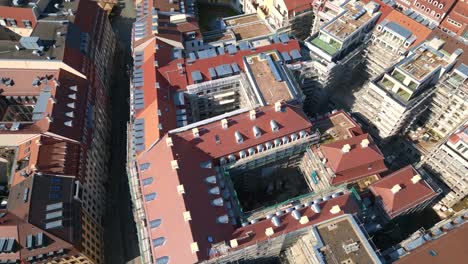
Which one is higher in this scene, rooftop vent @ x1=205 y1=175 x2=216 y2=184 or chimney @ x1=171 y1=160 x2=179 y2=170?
chimney @ x1=171 y1=160 x2=179 y2=170

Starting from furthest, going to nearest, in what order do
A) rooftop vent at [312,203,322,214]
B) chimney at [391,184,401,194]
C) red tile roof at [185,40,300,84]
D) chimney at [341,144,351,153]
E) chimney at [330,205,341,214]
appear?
red tile roof at [185,40,300,84]
chimney at [341,144,351,153]
chimney at [391,184,401,194]
rooftop vent at [312,203,322,214]
chimney at [330,205,341,214]

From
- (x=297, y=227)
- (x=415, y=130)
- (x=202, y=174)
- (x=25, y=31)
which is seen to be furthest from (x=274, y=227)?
(x=25, y=31)

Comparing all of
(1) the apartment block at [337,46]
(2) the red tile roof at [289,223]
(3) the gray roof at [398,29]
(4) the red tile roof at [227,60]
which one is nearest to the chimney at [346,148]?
(2) the red tile roof at [289,223]

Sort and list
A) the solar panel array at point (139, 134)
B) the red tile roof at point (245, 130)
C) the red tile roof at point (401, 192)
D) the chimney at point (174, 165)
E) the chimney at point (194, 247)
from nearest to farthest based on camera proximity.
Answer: the chimney at point (194, 247) < the chimney at point (174, 165) < the red tile roof at point (401, 192) < the red tile roof at point (245, 130) < the solar panel array at point (139, 134)

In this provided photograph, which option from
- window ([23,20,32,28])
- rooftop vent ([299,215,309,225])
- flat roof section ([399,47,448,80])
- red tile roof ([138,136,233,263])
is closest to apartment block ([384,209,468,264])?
rooftop vent ([299,215,309,225])

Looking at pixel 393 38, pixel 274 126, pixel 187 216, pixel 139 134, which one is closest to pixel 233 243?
pixel 187 216

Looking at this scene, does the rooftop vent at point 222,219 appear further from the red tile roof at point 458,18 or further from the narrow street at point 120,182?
the red tile roof at point 458,18

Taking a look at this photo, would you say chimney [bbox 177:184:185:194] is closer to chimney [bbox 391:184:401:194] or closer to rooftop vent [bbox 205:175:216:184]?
rooftop vent [bbox 205:175:216:184]
